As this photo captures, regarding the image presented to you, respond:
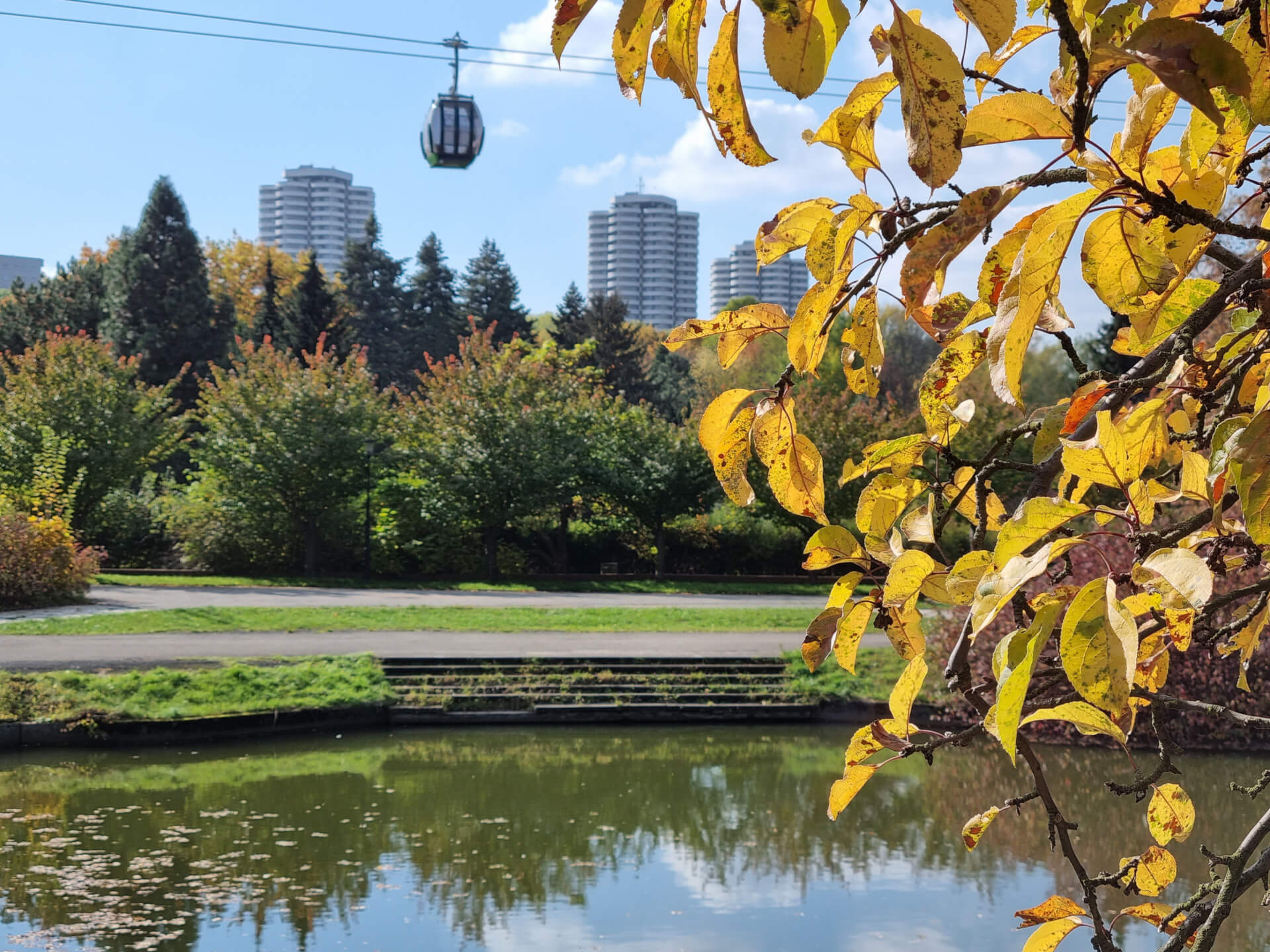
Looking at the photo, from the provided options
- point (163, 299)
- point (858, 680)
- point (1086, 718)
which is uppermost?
point (163, 299)

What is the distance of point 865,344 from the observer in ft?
3.04

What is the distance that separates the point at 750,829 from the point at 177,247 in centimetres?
3553

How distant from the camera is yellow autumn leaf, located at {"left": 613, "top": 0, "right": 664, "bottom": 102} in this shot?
25.8 inches

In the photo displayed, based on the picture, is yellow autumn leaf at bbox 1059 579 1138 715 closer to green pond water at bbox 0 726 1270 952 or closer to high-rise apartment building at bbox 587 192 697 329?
green pond water at bbox 0 726 1270 952

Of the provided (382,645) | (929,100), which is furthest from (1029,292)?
(382,645)

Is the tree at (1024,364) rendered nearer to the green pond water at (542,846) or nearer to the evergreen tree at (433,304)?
the green pond water at (542,846)

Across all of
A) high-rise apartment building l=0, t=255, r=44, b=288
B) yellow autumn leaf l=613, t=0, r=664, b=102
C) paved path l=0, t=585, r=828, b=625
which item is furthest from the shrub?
high-rise apartment building l=0, t=255, r=44, b=288

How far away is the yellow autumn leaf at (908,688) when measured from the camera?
896 millimetres

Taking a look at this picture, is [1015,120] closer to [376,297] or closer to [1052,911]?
[1052,911]

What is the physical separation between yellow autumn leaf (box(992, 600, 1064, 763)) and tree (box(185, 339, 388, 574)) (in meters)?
22.4

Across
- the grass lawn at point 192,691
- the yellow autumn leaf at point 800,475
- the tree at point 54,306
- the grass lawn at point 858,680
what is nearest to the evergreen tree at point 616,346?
the tree at point 54,306

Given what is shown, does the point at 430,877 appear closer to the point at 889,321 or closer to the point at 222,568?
the point at 222,568

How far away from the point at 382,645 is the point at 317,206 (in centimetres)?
12348

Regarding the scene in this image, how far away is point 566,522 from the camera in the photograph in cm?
2422
